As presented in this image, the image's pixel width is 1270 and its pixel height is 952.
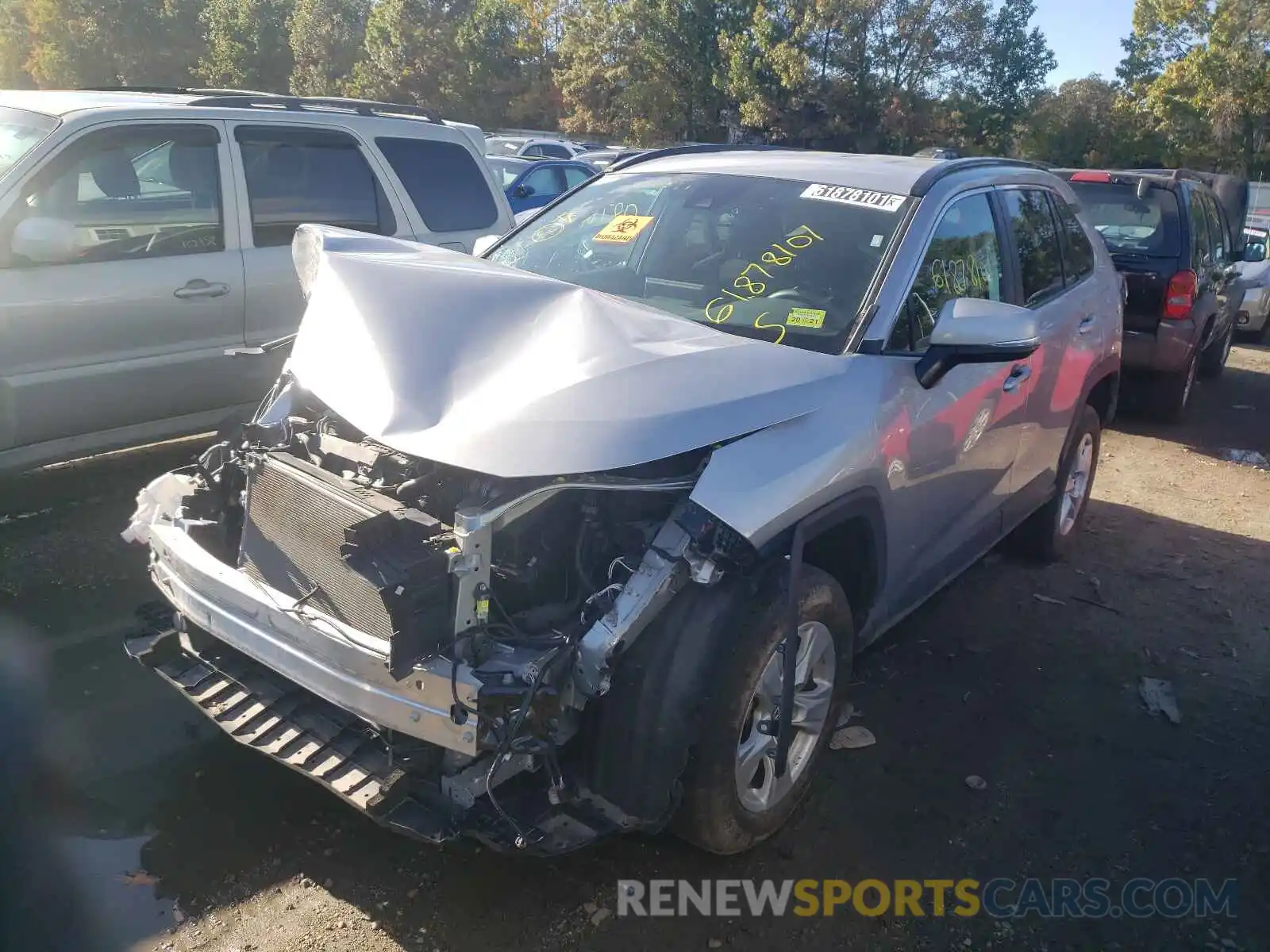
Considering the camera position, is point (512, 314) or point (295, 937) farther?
point (512, 314)

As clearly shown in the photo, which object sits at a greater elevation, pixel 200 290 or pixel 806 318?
pixel 806 318

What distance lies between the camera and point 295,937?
2.67 meters

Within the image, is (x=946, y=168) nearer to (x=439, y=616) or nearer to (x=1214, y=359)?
(x=439, y=616)

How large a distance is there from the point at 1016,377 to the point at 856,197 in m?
1.08

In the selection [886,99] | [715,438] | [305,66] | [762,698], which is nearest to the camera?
[715,438]

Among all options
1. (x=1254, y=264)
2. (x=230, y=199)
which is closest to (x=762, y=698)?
(x=230, y=199)

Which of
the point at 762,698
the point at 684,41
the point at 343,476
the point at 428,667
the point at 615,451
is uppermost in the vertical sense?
the point at 684,41

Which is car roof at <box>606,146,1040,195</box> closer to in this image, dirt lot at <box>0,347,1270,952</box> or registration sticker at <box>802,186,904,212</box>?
registration sticker at <box>802,186,904,212</box>

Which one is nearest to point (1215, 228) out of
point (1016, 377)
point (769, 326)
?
point (1016, 377)

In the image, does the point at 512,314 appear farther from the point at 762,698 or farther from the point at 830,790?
the point at 830,790

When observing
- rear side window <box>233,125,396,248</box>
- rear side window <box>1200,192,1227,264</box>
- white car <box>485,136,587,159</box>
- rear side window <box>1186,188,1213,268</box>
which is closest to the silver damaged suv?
rear side window <box>233,125,396,248</box>

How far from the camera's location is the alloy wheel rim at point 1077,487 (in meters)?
5.37

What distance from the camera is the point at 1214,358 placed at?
34.2 ft

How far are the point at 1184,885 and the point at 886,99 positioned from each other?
3804 cm
